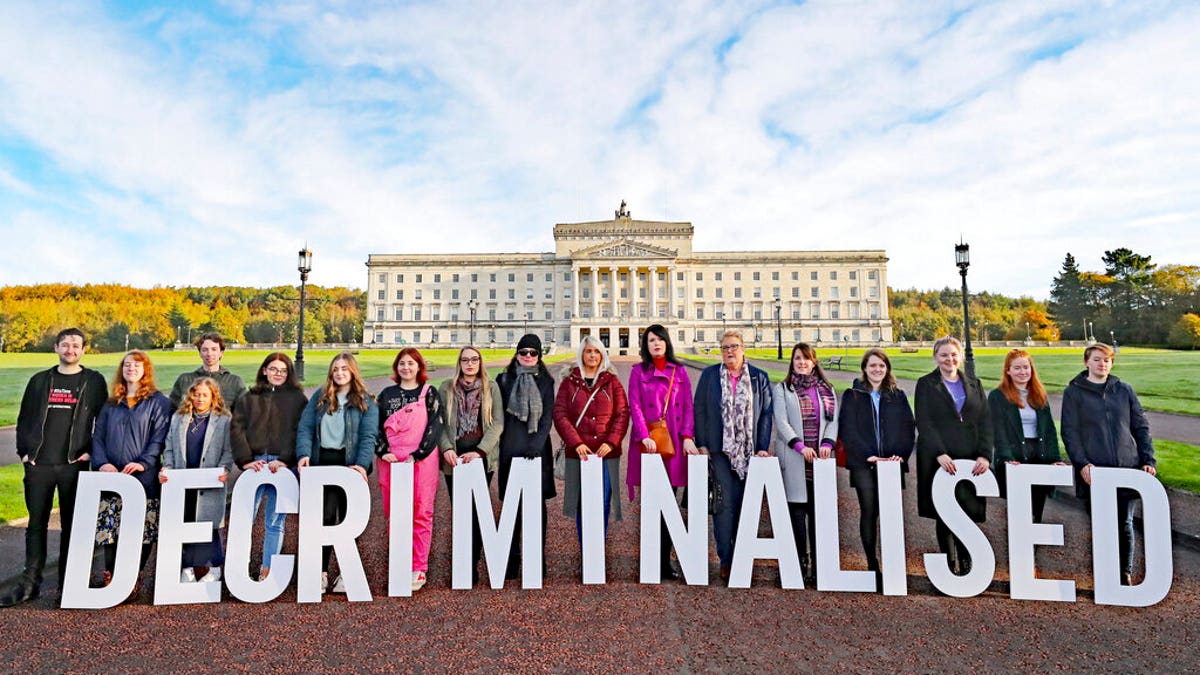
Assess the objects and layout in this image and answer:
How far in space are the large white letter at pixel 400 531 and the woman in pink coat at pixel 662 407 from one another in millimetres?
1782

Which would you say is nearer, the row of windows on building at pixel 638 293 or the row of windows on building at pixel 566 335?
the row of windows on building at pixel 566 335

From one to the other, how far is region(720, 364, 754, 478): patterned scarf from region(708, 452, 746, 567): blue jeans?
0.06 meters

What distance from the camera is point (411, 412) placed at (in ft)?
15.2

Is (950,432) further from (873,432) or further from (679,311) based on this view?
(679,311)

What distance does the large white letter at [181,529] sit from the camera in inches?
167

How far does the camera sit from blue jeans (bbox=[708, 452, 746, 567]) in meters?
4.73

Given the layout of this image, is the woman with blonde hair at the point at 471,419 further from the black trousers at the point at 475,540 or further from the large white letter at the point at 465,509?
the large white letter at the point at 465,509

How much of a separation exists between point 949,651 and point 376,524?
528 cm

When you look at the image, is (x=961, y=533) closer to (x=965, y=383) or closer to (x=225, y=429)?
(x=965, y=383)

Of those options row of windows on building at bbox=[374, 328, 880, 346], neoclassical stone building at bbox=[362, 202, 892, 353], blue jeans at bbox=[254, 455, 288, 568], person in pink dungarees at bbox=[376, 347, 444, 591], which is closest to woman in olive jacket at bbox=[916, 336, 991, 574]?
person in pink dungarees at bbox=[376, 347, 444, 591]

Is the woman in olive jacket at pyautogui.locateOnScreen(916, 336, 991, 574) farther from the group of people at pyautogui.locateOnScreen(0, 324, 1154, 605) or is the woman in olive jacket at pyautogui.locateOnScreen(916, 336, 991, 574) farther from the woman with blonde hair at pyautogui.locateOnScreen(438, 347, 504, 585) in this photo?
the woman with blonde hair at pyautogui.locateOnScreen(438, 347, 504, 585)

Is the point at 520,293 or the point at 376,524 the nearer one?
the point at 376,524

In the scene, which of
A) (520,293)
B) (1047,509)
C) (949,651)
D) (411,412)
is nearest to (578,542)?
(411,412)

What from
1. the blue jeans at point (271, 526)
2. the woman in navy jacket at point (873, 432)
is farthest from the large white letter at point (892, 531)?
the blue jeans at point (271, 526)
